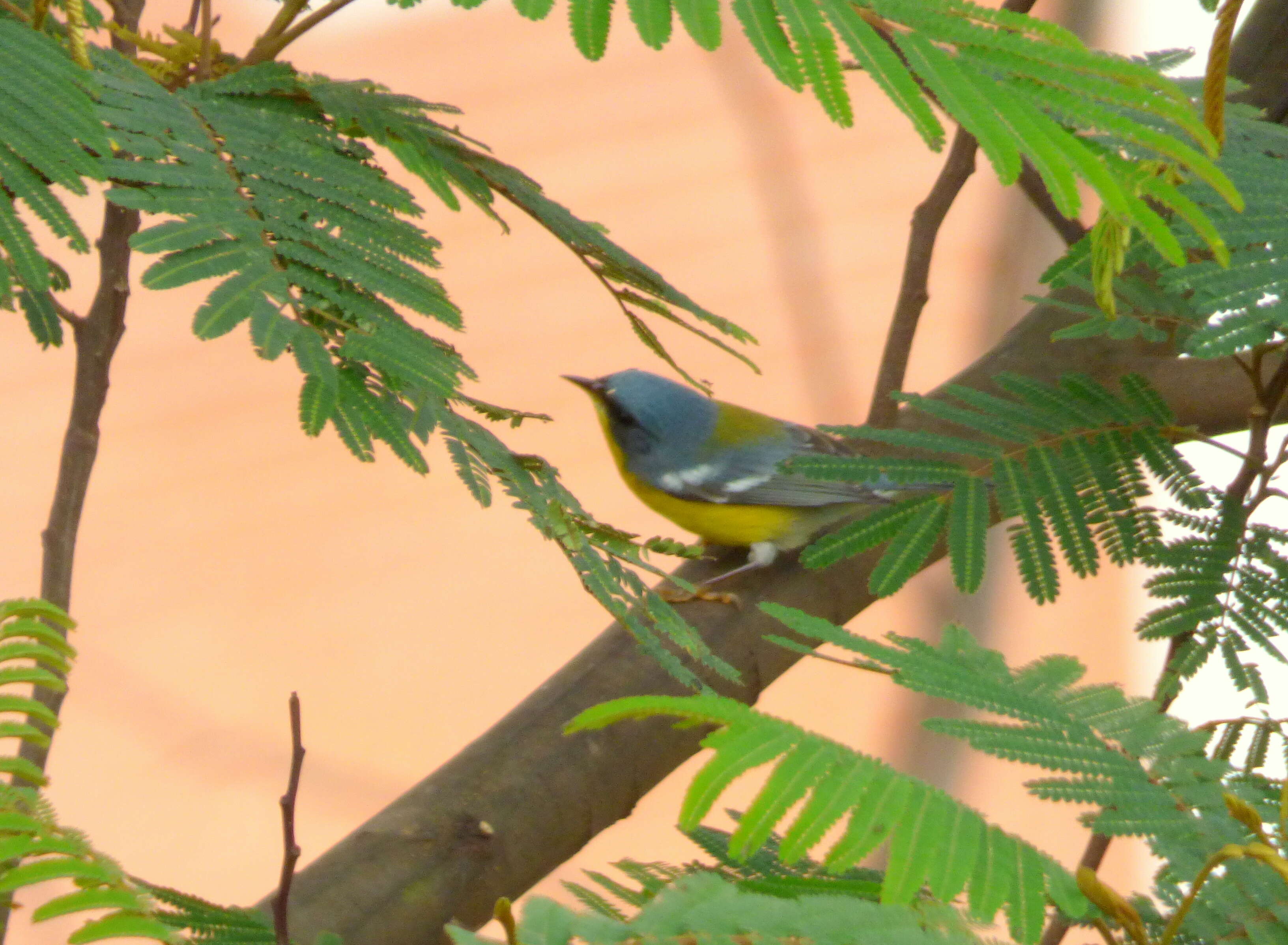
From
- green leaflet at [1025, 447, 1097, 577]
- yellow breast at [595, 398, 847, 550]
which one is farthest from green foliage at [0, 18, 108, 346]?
yellow breast at [595, 398, 847, 550]

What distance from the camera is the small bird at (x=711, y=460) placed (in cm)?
171

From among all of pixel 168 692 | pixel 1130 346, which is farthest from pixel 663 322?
pixel 1130 346

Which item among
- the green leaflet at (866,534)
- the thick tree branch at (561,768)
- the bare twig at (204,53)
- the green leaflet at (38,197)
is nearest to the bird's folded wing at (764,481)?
the thick tree branch at (561,768)

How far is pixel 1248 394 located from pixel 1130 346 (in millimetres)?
129

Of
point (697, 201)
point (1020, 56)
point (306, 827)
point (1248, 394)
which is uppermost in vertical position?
point (697, 201)

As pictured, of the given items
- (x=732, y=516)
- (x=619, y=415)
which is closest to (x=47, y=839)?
(x=732, y=516)

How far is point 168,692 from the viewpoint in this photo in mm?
2469

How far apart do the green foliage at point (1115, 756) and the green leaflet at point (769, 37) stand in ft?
0.82

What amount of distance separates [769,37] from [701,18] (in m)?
0.04

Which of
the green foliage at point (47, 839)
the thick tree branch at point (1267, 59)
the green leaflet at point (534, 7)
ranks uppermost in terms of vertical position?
the thick tree branch at point (1267, 59)

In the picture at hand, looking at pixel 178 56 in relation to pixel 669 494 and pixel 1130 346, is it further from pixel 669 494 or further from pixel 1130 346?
pixel 669 494

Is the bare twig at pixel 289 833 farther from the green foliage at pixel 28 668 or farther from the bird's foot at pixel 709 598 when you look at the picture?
the bird's foot at pixel 709 598

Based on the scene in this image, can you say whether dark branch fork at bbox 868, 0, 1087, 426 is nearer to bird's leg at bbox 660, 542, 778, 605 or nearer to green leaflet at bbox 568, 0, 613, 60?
bird's leg at bbox 660, 542, 778, 605

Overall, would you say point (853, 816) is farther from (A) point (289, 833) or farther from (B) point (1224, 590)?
(B) point (1224, 590)
